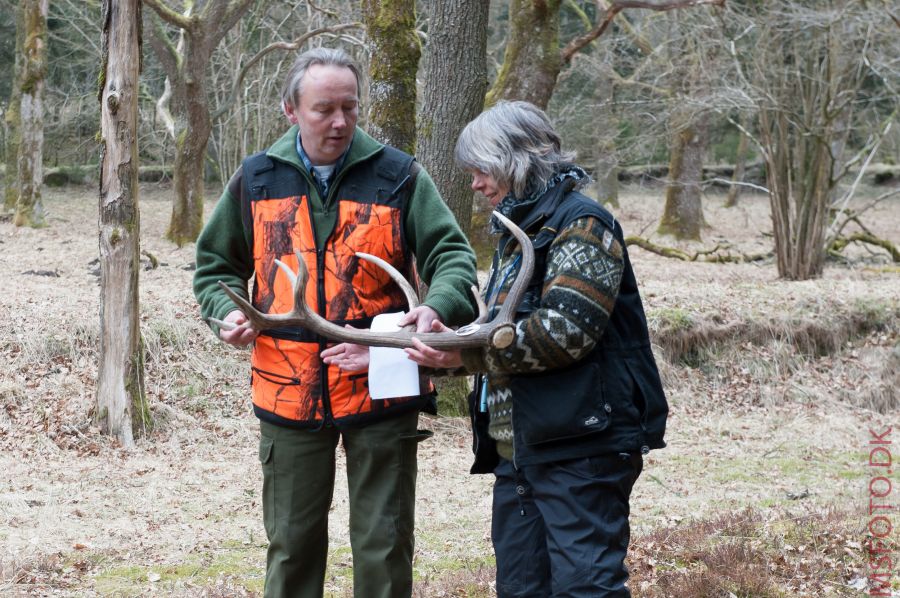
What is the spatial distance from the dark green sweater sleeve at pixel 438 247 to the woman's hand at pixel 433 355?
34 centimetres

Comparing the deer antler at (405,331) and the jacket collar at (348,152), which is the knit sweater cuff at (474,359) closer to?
the deer antler at (405,331)

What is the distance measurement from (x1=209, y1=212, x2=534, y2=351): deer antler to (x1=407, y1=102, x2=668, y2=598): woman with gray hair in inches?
1.5

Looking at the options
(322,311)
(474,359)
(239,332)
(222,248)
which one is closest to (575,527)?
(474,359)

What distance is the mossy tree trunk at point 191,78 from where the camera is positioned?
534 inches

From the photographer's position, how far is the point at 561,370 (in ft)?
9.35

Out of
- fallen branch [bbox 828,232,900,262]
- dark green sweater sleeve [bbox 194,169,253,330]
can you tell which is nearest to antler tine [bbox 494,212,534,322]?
dark green sweater sleeve [bbox 194,169,253,330]

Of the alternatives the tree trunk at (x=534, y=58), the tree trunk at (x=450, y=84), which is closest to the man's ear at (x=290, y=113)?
the tree trunk at (x=450, y=84)

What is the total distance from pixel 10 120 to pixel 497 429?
16739 millimetres

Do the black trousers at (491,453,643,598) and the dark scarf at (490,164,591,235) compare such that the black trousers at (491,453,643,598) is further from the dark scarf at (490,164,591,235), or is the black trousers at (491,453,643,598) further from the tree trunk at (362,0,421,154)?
the tree trunk at (362,0,421,154)

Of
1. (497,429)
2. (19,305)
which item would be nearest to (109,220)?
(19,305)

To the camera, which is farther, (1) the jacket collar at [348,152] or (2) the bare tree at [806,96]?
(2) the bare tree at [806,96]

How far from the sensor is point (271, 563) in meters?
3.37

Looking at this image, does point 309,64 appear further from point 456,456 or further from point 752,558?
point 456,456

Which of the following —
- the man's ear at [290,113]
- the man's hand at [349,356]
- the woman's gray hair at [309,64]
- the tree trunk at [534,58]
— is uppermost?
the tree trunk at [534,58]
